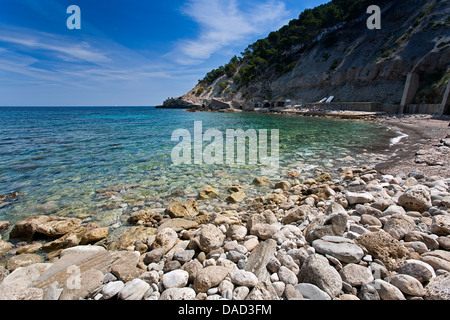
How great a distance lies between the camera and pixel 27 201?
239 inches

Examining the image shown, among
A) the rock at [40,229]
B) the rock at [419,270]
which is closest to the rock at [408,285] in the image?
the rock at [419,270]

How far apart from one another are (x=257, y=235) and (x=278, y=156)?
311 inches

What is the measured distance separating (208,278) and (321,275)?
139 cm

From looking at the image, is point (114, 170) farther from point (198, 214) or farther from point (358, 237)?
point (358, 237)

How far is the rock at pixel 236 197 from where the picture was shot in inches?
239

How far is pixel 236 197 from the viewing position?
20.4 feet

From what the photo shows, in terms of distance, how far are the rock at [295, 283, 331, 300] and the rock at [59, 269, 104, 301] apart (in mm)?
2653

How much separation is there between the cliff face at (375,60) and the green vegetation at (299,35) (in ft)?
5.06

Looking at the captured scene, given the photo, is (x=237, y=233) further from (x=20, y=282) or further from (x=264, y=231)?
(x=20, y=282)

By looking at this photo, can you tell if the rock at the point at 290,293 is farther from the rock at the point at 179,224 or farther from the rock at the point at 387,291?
the rock at the point at 179,224

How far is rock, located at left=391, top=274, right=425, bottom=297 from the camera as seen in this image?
6.91ft

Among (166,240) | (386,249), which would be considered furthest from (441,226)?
(166,240)

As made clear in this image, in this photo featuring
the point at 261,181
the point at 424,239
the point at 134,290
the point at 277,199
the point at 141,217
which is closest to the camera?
the point at 134,290
